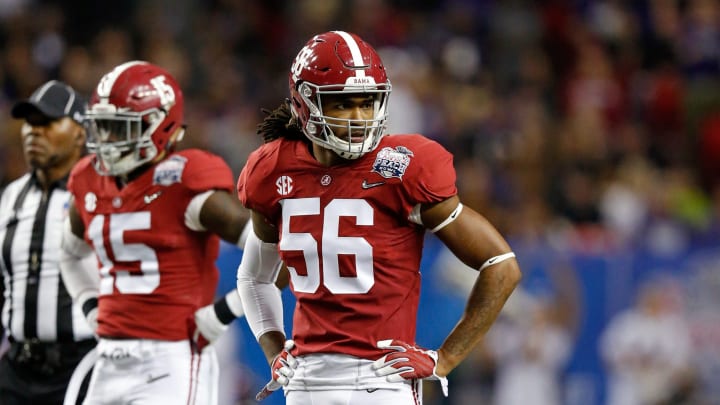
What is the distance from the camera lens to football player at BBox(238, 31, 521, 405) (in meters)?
3.66

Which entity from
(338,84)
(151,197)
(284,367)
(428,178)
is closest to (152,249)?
(151,197)

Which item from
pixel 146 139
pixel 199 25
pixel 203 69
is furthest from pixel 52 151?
pixel 199 25

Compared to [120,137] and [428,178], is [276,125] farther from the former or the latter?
[120,137]

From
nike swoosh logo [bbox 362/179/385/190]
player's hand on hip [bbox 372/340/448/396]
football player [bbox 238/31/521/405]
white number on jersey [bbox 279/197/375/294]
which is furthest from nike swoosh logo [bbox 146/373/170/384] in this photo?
nike swoosh logo [bbox 362/179/385/190]

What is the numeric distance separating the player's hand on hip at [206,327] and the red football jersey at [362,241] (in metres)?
0.84

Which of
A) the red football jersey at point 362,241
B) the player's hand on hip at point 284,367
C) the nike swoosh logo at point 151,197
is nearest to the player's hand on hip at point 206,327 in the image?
the nike swoosh logo at point 151,197

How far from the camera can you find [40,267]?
16.5 feet

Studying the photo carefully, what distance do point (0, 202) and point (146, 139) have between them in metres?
0.99

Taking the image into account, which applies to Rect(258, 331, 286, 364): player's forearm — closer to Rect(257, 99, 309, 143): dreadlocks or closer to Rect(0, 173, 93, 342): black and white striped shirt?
Rect(257, 99, 309, 143): dreadlocks

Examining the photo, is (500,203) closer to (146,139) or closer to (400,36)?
(400,36)

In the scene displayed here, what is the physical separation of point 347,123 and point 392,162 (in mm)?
177

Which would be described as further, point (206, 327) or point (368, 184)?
point (206, 327)

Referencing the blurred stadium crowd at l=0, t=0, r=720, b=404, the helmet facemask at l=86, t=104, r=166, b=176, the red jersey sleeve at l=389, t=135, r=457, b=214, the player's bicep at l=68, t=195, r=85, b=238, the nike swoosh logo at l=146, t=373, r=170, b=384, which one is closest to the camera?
the red jersey sleeve at l=389, t=135, r=457, b=214

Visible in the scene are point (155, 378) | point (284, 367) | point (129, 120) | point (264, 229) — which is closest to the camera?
point (284, 367)
